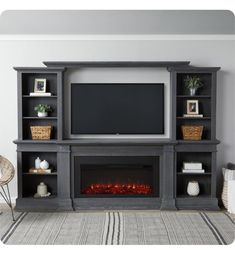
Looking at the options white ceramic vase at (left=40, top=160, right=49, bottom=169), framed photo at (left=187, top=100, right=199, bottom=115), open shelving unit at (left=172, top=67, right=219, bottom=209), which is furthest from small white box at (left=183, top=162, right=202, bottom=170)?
white ceramic vase at (left=40, top=160, right=49, bottom=169)

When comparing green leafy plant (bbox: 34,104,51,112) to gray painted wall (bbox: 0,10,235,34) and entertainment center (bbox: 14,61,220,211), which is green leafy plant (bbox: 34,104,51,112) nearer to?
entertainment center (bbox: 14,61,220,211)

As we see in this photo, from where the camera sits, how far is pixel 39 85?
19.3ft

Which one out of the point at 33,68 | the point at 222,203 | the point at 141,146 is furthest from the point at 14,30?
the point at 222,203

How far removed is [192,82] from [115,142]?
1207 millimetres

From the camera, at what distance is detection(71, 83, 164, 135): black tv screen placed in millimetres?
5945

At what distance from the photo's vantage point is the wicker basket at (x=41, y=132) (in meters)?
5.81

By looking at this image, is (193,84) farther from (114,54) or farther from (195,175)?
(195,175)

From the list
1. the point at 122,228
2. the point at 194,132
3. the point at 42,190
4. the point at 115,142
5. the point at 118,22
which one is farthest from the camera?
the point at 42,190

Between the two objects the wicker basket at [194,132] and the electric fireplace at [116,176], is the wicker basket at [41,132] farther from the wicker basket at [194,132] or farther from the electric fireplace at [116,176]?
the wicker basket at [194,132]

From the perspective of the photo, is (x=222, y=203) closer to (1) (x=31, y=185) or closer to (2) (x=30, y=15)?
(1) (x=31, y=185)

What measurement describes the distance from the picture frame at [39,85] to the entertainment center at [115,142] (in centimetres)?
1

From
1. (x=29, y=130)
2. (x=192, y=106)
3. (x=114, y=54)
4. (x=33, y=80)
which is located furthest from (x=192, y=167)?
(x=33, y=80)

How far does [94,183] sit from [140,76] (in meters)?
1.47

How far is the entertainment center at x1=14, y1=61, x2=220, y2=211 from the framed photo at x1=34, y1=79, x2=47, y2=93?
1 centimetres
